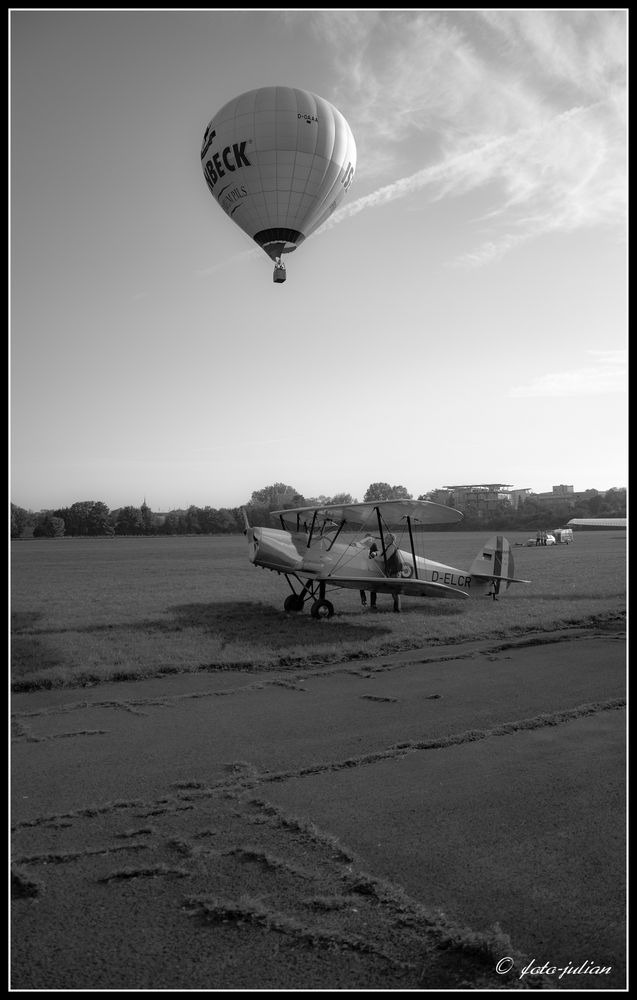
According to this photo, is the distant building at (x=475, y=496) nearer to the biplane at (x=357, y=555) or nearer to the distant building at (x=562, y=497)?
the distant building at (x=562, y=497)

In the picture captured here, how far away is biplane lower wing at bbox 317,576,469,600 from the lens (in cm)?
1538

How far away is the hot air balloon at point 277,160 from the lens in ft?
54.4

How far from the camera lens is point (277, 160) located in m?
16.5

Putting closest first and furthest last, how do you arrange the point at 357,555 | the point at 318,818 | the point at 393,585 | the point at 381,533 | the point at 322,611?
the point at 318,818, the point at 322,611, the point at 381,533, the point at 393,585, the point at 357,555

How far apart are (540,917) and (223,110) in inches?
747

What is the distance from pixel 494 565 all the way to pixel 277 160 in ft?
39.4

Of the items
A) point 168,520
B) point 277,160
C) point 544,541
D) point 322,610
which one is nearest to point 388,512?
point 322,610

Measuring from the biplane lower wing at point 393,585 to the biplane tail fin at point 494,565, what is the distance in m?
1.86

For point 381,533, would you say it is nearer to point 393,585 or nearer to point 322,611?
point 393,585

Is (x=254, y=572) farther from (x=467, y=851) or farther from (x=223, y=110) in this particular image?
(x=467, y=851)

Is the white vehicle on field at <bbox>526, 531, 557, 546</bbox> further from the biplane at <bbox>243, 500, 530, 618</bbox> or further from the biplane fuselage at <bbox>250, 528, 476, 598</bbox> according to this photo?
the biplane fuselage at <bbox>250, 528, 476, 598</bbox>

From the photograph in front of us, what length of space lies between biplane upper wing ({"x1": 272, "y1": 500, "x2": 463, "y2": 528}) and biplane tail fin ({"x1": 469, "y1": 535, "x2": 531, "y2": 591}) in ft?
9.40

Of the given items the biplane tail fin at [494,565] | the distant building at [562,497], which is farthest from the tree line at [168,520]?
the biplane tail fin at [494,565]

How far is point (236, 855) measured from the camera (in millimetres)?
4383
